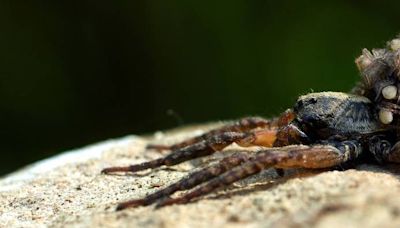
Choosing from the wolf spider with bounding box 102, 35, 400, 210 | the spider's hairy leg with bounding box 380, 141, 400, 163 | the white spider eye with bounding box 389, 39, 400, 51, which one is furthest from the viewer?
the white spider eye with bounding box 389, 39, 400, 51

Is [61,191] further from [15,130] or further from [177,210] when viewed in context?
[15,130]

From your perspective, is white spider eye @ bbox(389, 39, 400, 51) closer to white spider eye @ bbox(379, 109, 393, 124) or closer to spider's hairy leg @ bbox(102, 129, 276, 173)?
white spider eye @ bbox(379, 109, 393, 124)

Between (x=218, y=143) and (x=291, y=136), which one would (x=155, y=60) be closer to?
(x=218, y=143)

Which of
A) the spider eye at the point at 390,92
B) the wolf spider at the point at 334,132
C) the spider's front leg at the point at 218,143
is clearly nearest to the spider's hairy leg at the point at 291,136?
the wolf spider at the point at 334,132

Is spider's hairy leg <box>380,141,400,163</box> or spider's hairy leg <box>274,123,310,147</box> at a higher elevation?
spider's hairy leg <box>274,123,310,147</box>

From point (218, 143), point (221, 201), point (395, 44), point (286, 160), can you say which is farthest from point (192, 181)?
point (395, 44)

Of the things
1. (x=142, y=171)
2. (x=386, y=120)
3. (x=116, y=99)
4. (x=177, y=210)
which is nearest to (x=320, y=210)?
(x=177, y=210)

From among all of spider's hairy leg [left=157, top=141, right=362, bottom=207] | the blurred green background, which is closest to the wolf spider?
spider's hairy leg [left=157, top=141, right=362, bottom=207]
